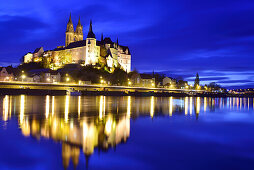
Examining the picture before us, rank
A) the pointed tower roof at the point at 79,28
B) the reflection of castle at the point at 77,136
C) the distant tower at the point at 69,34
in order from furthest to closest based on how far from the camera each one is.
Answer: the pointed tower roof at the point at 79,28
the distant tower at the point at 69,34
the reflection of castle at the point at 77,136

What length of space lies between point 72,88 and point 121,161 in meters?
62.0

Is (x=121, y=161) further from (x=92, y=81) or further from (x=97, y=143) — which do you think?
(x=92, y=81)

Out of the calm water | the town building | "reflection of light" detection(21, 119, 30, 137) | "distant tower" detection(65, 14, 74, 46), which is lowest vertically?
the calm water

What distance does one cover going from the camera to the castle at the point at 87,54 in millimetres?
98125

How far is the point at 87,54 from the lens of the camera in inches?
3844

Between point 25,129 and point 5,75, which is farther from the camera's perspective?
point 5,75

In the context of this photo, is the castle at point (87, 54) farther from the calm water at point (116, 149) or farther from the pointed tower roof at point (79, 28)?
the calm water at point (116, 149)

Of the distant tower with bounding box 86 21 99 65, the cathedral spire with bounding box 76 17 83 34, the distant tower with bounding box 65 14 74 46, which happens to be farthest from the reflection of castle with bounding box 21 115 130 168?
the cathedral spire with bounding box 76 17 83 34

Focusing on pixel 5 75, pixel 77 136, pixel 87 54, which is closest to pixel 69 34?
pixel 87 54

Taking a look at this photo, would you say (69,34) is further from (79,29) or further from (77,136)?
(77,136)

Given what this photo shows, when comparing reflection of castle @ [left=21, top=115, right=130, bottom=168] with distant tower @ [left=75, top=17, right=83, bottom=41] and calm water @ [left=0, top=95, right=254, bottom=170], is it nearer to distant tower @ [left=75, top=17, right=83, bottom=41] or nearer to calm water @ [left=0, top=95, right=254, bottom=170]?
calm water @ [left=0, top=95, right=254, bottom=170]

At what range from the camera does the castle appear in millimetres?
98125

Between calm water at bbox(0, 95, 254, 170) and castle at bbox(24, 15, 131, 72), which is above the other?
castle at bbox(24, 15, 131, 72)

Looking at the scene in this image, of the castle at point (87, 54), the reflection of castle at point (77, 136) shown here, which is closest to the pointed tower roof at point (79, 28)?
the castle at point (87, 54)
